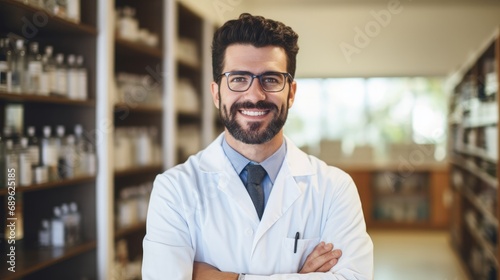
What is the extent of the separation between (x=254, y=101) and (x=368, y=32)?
7.02 m

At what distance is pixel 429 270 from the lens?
5637mm

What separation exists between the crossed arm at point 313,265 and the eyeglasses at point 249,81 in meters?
0.52

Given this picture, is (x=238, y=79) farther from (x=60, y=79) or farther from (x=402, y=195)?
(x=402, y=195)

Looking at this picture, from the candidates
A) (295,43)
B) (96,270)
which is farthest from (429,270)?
(295,43)

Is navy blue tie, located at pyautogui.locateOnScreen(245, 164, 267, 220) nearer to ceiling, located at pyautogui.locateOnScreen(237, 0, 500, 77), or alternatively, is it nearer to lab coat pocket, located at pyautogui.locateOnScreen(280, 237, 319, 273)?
lab coat pocket, located at pyautogui.locateOnScreen(280, 237, 319, 273)

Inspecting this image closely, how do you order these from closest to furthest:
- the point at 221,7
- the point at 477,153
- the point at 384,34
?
the point at 477,153, the point at 221,7, the point at 384,34

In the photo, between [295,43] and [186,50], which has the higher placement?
[186,50]

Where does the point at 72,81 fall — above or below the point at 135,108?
above

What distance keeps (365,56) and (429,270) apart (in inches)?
146

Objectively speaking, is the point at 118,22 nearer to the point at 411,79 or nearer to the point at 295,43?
the point at 295,43

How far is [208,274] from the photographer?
1.66 meters

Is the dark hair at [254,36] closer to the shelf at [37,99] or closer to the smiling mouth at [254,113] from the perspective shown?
the smiling mouth at [254,113]

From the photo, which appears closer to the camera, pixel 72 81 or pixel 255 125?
pixel 255 125

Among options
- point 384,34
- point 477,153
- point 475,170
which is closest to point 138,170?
point 477,153
